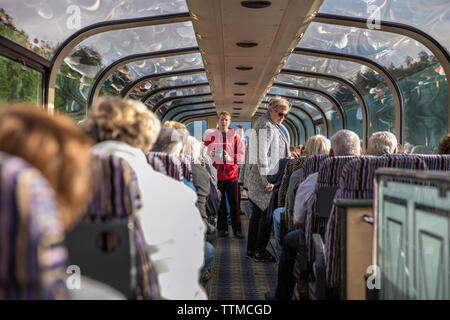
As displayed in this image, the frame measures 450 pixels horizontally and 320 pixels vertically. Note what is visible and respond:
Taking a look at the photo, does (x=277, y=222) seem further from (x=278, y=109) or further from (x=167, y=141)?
(x=167, y=141)

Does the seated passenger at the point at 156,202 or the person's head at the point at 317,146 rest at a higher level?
the person's head at the point at 317,146

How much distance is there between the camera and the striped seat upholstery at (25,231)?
2.53 ft

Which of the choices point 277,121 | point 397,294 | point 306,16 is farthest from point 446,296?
point 306,16

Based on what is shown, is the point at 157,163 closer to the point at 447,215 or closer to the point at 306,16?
the point at 447,215

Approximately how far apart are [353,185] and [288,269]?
42.9 inches

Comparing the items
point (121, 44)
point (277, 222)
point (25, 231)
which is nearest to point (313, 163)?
point (277, 222)

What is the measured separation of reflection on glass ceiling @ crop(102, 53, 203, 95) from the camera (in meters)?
8.73

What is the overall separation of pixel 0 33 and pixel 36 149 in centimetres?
438

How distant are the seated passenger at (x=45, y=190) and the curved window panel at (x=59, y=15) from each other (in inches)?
175

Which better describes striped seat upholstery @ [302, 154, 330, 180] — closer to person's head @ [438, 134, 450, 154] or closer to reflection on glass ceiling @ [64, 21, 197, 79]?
person's head @ [438, 134, 450, 154]

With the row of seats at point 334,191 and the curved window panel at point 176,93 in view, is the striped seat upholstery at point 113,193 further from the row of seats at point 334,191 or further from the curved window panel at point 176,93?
the curved window panel at point 176,93

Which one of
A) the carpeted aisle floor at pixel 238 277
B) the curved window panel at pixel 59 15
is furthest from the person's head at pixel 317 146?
the curved window panel at pixel 59 15

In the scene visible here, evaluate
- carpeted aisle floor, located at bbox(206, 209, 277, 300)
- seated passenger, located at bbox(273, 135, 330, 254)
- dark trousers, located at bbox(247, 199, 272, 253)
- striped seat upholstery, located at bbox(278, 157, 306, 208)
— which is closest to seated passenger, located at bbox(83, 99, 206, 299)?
carpeted aisle floor, located at bbox(206, 209, 277, 300)

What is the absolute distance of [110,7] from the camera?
5.81 meters
